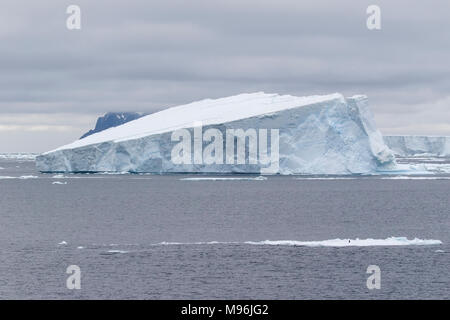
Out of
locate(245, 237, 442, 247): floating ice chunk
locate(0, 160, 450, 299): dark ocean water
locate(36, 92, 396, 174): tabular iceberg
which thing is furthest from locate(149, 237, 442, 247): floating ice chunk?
locate(36, 92, 396, 174): tabular iceberg

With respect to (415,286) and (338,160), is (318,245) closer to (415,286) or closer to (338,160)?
(415,286)

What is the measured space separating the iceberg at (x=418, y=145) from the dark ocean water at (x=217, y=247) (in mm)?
89401

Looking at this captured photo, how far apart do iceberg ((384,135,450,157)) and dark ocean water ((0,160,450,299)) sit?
293ft

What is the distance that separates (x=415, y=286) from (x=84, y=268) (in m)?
11.4

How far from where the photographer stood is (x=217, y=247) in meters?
34.0

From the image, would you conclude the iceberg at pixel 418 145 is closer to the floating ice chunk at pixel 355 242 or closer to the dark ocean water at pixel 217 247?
the dark ocean water at pixel 217 247

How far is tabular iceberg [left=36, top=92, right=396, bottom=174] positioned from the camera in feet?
237

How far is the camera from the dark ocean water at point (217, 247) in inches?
1014

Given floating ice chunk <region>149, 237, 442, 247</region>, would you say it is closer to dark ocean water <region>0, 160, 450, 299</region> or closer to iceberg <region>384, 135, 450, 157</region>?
dark ocean water <region>0, 160, 450, 299</region>

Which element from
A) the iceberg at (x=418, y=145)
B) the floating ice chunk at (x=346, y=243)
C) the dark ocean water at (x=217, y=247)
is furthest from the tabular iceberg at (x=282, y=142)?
the iceberg at (x=418, y=145)

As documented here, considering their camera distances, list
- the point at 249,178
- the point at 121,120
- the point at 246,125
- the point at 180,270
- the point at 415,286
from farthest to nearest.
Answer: the point at 121,120 < the point at 249,178 < the point at 246,125 < the point at 180,270 < the point at 415,286

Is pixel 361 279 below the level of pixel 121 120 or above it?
below
